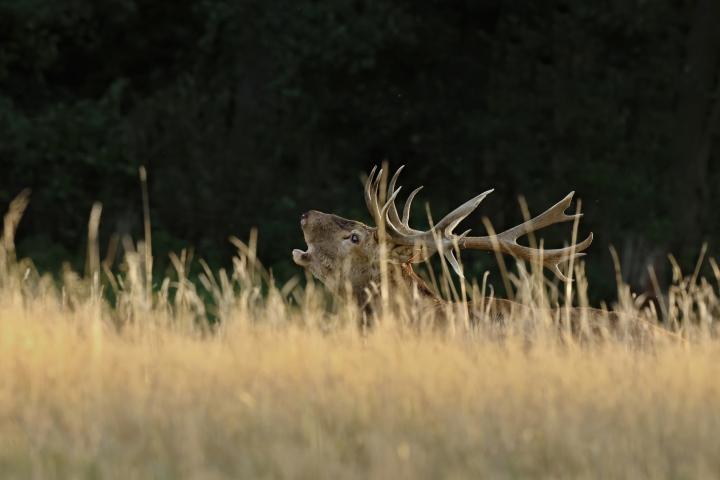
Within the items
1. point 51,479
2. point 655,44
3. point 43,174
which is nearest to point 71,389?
point 51,479

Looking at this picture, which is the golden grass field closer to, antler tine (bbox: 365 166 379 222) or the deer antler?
the deer antler

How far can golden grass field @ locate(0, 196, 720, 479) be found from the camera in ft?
17.3

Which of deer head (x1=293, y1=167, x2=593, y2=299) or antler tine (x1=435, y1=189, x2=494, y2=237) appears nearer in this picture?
deer head (x1=293, y1=167, x2=593, y2=299)

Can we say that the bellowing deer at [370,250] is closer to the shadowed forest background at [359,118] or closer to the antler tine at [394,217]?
the antler tine at [394,217]

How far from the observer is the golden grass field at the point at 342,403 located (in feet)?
17.3

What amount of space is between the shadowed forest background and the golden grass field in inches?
482

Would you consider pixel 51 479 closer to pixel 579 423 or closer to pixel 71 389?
pixel 71 389

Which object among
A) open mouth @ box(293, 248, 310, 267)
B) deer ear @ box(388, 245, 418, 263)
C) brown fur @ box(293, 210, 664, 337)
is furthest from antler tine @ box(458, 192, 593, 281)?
open mouth @ box(293, 248, 310, 267)

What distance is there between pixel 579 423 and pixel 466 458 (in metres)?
0.64

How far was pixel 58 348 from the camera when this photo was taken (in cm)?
697

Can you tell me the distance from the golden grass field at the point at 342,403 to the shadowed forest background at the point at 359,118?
12.3 metres

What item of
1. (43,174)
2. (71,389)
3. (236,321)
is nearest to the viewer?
(71,389)

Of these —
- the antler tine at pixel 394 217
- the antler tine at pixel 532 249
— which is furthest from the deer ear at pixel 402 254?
the antler tine at pixel 532 249

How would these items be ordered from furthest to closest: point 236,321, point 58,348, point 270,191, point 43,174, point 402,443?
point 270,191
point 43,174
point 236,321
point 58,348
point 402,443
